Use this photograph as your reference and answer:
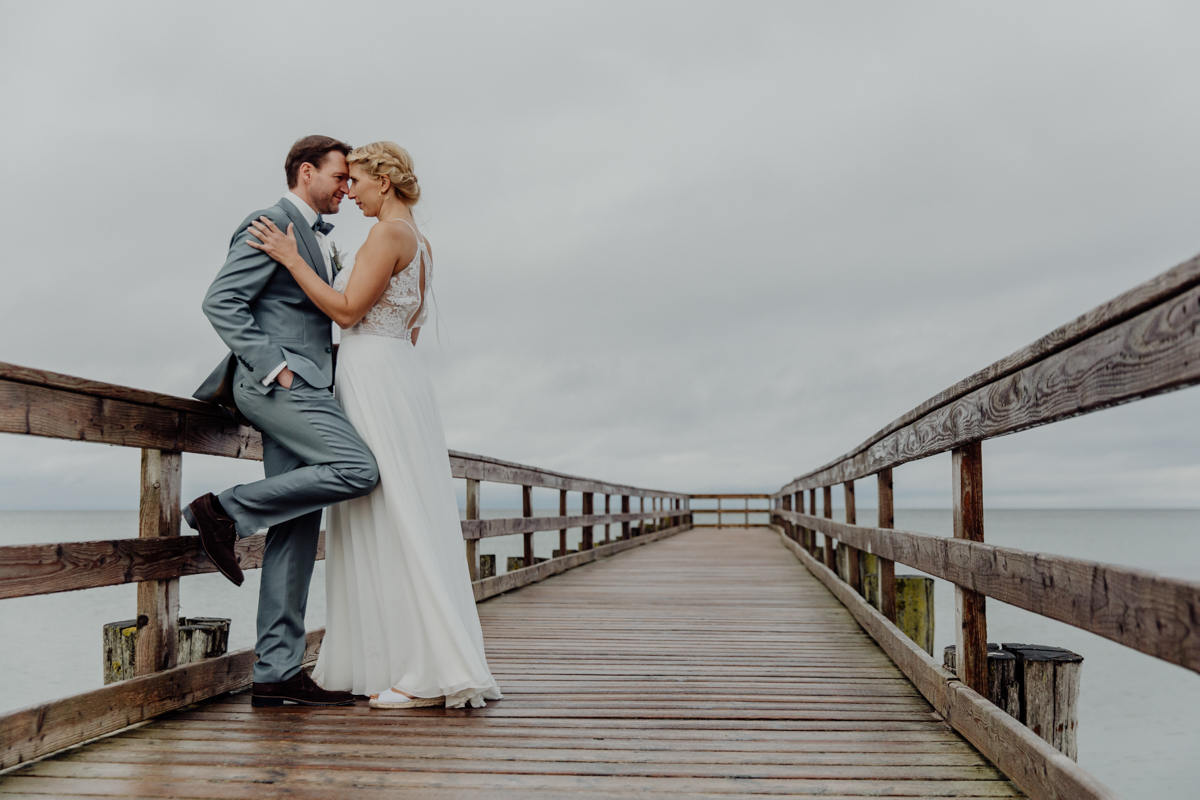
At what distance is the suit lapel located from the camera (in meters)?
2.59

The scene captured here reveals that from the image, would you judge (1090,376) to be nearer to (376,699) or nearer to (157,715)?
(376,699)

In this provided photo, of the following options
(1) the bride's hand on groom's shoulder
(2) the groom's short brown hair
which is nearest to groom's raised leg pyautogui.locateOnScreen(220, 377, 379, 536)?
(1) the bride's hand on groom's shoulder

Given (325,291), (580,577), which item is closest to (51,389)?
(325,291)

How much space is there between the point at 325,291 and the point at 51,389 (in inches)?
29.4

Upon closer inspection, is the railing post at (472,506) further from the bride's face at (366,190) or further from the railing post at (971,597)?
the railing post at (971,597)

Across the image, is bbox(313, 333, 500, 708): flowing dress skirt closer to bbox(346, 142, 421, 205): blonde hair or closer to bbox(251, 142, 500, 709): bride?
bbox(251, 142, 500, 709): bride

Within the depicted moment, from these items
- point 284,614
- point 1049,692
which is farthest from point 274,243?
point 1049,692

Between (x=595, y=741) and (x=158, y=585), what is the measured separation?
1.33m

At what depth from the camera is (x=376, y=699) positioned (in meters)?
2.52

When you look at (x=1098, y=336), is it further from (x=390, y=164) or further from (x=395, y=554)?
(x=390, y=164)

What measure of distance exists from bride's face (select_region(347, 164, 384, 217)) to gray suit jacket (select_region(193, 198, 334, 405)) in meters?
0.20

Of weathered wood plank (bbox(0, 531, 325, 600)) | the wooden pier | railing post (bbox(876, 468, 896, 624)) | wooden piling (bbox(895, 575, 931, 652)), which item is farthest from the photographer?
wooden piling (bbox(895, 575, 931, 652))

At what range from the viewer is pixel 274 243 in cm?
244

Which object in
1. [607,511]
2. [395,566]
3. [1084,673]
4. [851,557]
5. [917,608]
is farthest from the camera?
[1084,673]
